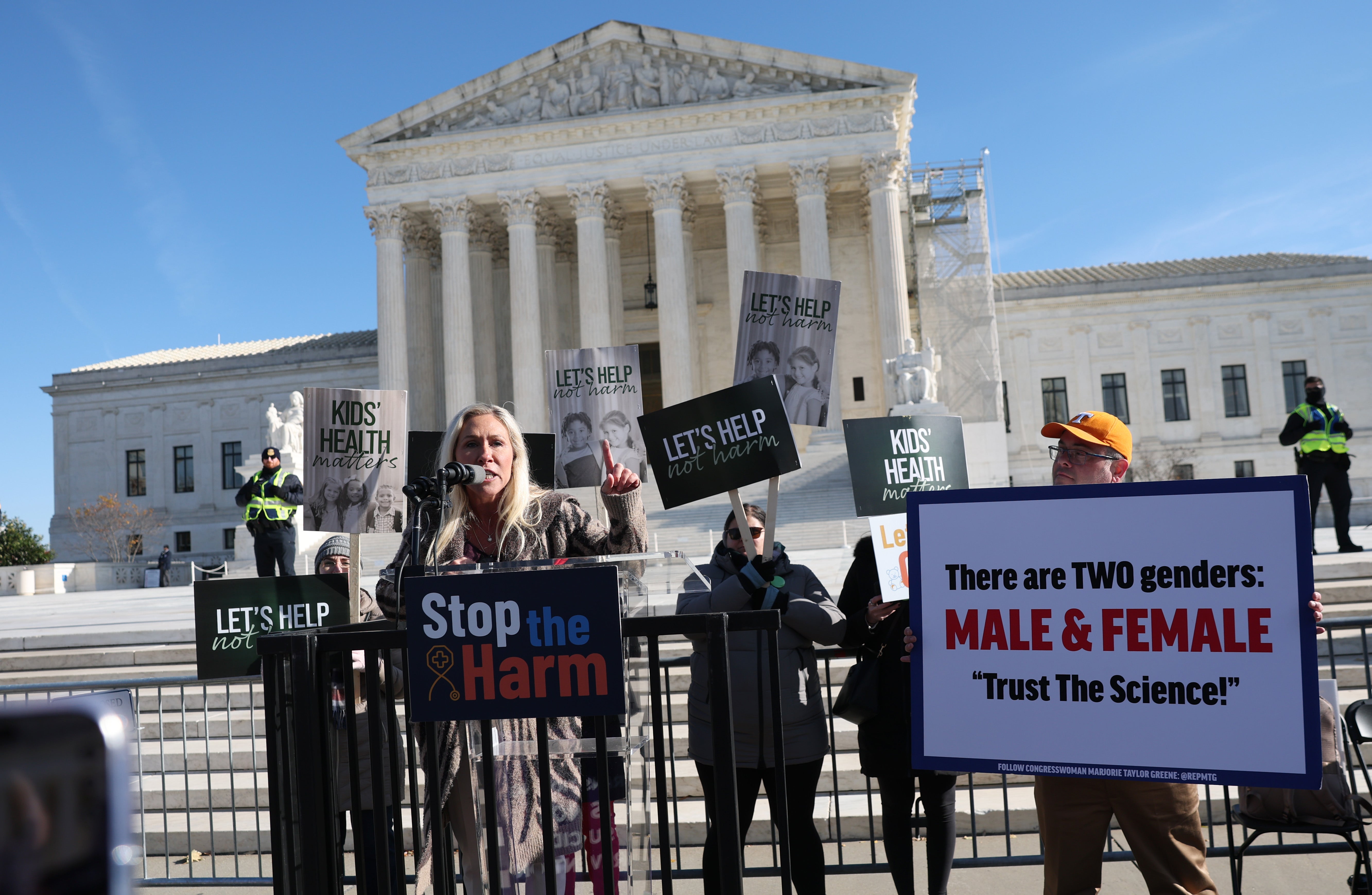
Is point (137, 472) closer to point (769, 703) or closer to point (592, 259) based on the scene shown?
point (592, 259)

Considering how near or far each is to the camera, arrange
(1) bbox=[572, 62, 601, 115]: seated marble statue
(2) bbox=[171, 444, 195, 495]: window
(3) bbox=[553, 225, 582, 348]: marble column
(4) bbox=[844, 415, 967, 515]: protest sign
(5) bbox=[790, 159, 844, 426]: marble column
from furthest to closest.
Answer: (2) bbox=[171, 444, 195, 495]: window, (3) bbox=[553, 225, 582, 348]: marble column, (1) bbox=[572, 62, 601, 115]: seated marble statue, (5) bbox=[790, 159, 844, 426]: marble column, (4) bbox=[844, 415, 967, 515]: protest sign

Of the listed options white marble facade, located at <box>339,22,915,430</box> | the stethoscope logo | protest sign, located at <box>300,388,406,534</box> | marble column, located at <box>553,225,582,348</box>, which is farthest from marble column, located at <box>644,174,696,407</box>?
the stethoscope logo

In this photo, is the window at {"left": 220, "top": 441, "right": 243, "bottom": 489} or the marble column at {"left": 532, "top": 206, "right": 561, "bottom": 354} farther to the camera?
the window at {"left": 220, "top": 441, "right": 243, "bottom": 489}

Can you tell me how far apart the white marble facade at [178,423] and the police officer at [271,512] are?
111ft

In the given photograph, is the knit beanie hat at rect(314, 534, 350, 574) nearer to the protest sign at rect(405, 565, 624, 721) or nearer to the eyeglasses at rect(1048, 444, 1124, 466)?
the protest sign at rect(405, 565, 624, 721)

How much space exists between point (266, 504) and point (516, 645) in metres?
11.6

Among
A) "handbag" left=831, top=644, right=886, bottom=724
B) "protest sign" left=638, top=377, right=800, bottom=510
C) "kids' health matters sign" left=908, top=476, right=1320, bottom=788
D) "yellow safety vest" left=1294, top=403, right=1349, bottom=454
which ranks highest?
"yellow safety vest" left=1294, top=403, right=1349, bottom=454

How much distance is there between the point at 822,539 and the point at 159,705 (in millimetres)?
18213

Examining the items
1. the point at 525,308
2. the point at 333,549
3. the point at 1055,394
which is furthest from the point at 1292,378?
the point at 333,549

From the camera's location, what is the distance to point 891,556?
480 centimetres

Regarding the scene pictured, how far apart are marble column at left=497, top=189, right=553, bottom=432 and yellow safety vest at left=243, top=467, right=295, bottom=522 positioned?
64.6ft

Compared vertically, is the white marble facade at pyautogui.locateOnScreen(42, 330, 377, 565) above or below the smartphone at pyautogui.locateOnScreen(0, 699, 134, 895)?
above

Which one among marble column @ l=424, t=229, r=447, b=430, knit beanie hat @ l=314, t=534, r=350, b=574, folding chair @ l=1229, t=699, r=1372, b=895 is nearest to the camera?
folding chair @ l=1229, t=699, r=1372, b=895

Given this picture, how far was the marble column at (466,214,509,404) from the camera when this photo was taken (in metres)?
36.4
